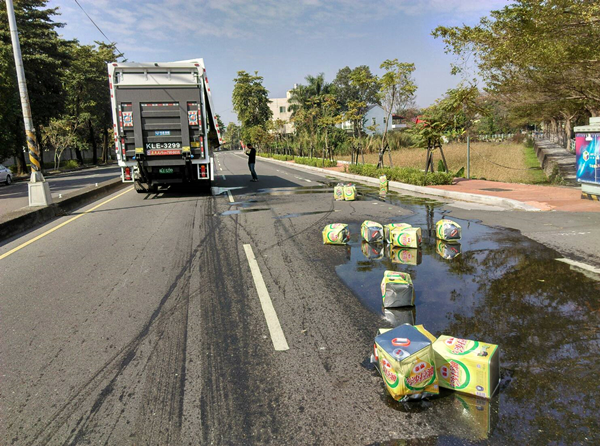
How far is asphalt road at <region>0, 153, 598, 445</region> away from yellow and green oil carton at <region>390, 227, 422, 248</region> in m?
0.65

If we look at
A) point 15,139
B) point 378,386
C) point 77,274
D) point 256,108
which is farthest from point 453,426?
point 256,108

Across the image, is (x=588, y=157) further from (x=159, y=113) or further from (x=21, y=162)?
(x=21, y=162)

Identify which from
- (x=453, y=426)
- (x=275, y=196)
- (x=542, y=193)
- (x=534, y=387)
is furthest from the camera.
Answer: (x=275, y=196)

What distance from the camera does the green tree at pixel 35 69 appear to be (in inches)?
1197

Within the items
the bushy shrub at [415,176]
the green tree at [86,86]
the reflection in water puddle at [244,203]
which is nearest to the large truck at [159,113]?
the reflection in water puddle at [244,203]

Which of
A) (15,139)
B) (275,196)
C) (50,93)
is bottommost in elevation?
(275,196)

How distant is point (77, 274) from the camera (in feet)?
21.3

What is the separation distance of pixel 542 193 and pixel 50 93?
1446 inches

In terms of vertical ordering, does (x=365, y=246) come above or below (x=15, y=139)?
below

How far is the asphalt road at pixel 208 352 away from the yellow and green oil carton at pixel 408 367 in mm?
113

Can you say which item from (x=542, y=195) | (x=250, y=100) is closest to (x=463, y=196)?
(x=542, y=195)

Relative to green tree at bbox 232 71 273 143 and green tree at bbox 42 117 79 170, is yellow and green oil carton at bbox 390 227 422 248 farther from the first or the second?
green tree at bbox 232 71 273 143

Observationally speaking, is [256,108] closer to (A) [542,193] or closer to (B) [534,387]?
(A) [542,193]

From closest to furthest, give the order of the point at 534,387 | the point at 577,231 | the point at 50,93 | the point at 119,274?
the point at 534,387, the point at 119,274, the point at 577,231, the point at 50,93
